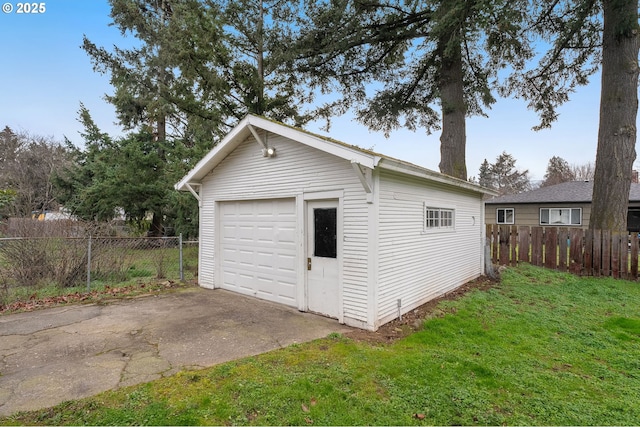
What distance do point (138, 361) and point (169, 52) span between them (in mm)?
9749

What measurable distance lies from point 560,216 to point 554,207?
580mm

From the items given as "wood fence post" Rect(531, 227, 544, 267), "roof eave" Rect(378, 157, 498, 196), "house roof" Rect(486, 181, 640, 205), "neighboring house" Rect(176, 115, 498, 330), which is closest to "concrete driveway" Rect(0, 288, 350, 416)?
"neighboring house" Rect(176, 115, 498, 330)

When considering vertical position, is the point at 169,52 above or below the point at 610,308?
above

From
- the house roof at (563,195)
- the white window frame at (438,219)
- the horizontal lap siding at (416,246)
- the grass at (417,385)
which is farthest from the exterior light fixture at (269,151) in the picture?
the house roof at (563,195)

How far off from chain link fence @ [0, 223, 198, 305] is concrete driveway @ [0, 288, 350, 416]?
76.1 inches

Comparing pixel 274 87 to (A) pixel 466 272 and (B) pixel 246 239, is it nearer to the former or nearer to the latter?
(B) pixel 246 239

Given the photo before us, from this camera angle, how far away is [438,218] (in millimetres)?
6688

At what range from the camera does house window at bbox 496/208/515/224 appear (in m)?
19.3

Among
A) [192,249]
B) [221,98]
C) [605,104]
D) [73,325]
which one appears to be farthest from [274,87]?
[605,104]

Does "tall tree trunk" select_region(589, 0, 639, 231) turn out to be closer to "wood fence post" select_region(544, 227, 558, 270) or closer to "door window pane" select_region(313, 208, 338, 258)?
"wood fence post" select_region(544, 227, 558, 270)

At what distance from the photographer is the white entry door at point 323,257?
5094 mm

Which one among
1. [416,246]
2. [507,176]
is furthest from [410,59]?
[507,176]

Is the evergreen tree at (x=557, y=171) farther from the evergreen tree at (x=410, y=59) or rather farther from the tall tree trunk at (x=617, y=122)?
the tall tree trunk at (x=617, y=122)

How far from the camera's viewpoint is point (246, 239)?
665 centimetres
